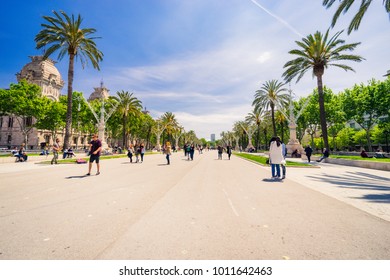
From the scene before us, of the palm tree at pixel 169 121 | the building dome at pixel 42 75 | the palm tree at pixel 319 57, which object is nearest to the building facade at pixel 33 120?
the building dome at pixel 42 75

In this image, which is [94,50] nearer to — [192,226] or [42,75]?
[192,226]

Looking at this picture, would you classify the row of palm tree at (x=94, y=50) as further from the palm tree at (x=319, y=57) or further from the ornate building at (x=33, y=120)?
the ornate building at (x=33, y=120)

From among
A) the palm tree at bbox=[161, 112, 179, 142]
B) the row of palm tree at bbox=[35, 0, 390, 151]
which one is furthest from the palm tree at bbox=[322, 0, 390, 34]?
the palm tree at bbox=[161, 112, 179, 142]

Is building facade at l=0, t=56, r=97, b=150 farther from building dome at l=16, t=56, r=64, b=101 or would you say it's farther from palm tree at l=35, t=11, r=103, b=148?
palm tree at l=35, t=11, r=103, b=148

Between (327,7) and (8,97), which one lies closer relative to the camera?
(327,7)

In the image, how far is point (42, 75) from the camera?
5559cm

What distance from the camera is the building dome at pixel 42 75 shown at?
181 feet

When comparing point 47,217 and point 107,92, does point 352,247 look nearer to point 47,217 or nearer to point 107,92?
point 47,217

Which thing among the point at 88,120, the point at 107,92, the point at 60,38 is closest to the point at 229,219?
the point at 60,38

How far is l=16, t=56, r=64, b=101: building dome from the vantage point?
55188 millimetres

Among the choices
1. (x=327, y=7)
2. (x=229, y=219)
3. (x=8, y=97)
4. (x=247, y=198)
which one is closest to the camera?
(x=229, y=219)
